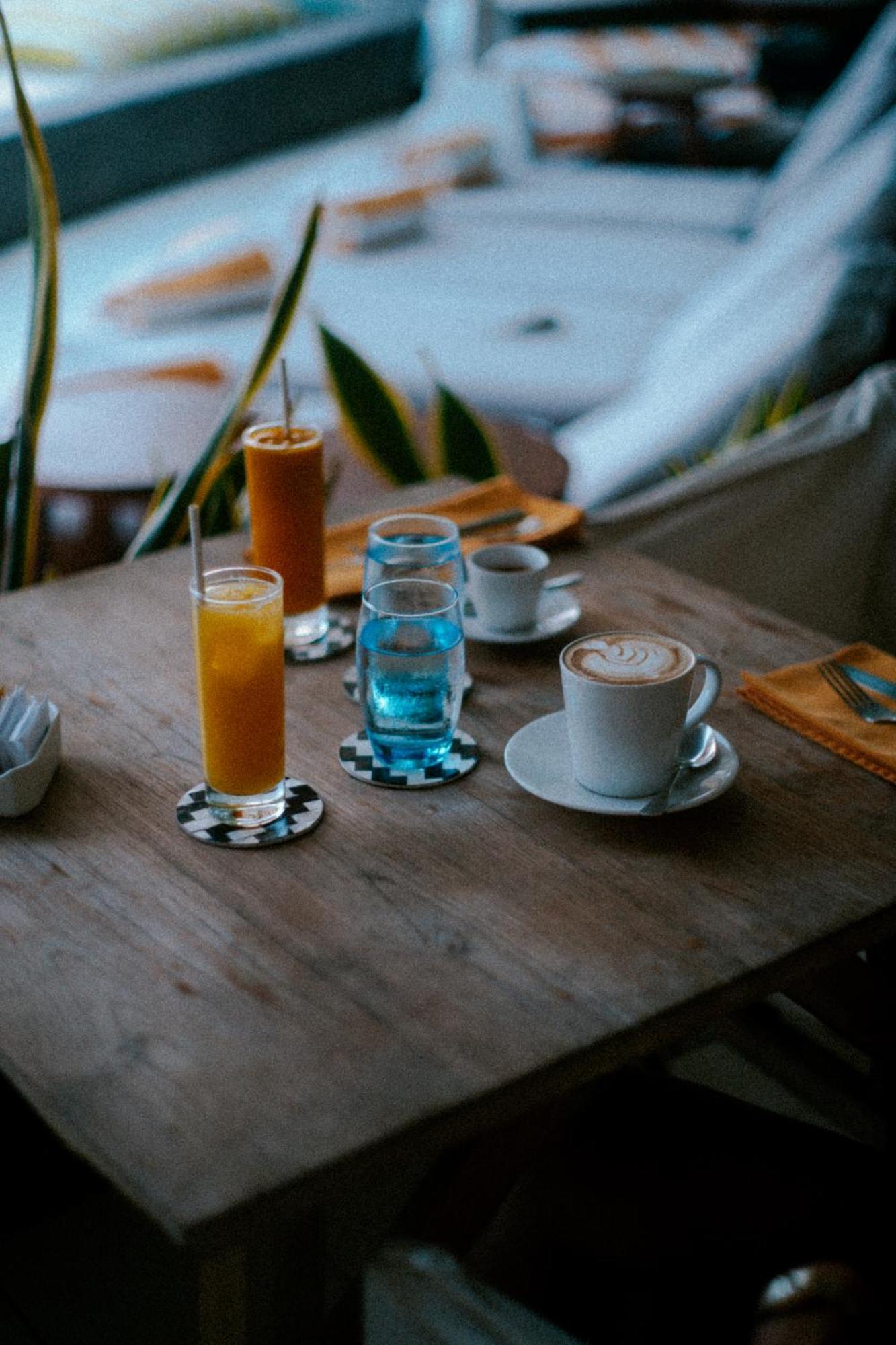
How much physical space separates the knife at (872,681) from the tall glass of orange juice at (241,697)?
0.42 m

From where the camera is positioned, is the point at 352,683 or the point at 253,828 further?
the point at 352,683

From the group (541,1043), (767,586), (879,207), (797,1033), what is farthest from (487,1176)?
(879,207)

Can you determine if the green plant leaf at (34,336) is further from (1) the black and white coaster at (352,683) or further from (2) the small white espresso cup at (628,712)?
(2) the small white espresso cup at (628,712)

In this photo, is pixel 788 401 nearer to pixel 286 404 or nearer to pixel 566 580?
pixel 566 580

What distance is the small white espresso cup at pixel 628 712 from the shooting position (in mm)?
809

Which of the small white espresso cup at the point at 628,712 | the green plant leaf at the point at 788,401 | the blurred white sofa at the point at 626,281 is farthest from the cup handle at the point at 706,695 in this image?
the green plant leaf at the point at 788,401

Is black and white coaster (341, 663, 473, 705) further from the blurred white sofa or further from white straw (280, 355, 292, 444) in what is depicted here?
the blurred white sofa

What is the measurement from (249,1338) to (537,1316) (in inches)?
6.8

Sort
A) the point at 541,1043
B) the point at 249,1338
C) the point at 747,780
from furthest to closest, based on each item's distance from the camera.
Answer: the point at 747,780 → the point at 249,1338 → the point at 541,1043

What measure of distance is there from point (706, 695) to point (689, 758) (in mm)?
41

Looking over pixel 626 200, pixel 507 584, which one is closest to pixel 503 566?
pixel 507 584

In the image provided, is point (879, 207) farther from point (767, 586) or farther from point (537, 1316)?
point (537, 1316)

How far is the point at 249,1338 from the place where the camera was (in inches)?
30.0

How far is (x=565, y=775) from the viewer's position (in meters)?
0.86
